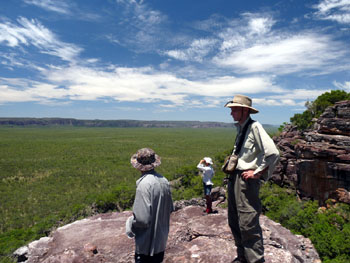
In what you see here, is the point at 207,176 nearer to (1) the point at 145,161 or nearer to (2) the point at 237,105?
(2) the point at 237,105

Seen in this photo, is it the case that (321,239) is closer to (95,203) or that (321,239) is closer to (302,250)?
(302,250)

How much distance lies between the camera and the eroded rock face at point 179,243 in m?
4.04

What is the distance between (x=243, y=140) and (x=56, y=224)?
10.2 metres

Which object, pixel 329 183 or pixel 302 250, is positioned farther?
pixel 329 183

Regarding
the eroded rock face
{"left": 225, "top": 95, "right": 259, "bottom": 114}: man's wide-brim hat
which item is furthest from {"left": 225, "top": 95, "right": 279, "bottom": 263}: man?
the eroded rock face

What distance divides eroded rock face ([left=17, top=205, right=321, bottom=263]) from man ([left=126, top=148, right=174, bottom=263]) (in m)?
1.41

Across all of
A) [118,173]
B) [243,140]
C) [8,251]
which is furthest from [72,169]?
[243,140]

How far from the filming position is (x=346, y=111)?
1034 centimetres

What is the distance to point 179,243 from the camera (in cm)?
468

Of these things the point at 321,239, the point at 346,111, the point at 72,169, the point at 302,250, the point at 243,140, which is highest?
the point at 346,111

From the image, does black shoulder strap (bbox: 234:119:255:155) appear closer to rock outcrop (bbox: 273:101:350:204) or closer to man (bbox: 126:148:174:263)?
man (bbox: 126:148:174:263)

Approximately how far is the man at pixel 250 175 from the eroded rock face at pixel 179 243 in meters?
0.95

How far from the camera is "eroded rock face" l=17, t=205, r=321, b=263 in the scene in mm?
4035

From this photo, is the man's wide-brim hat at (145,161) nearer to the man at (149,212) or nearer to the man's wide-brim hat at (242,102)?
the man at (149,212)
